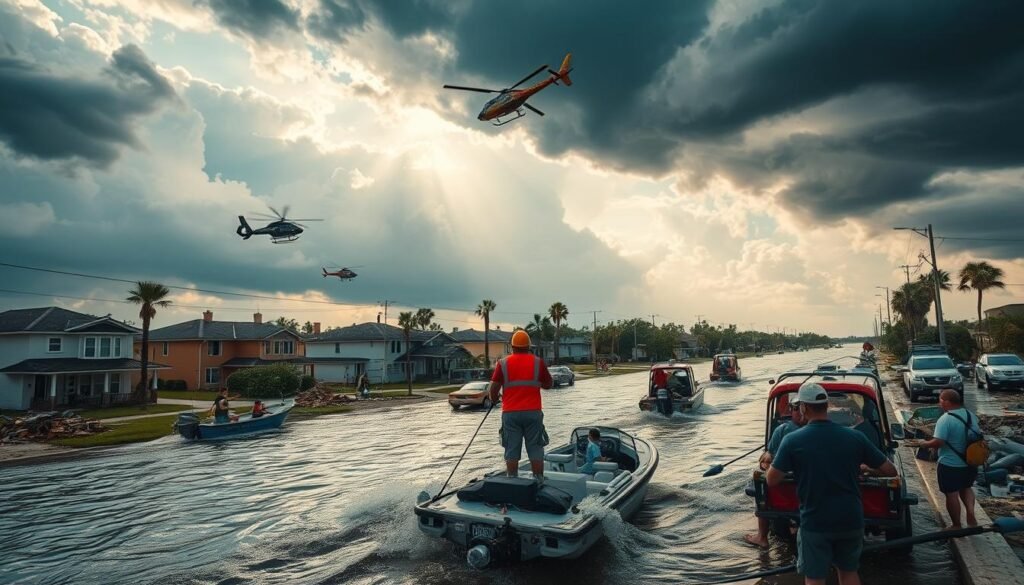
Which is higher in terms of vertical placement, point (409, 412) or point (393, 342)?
point (393, 342)

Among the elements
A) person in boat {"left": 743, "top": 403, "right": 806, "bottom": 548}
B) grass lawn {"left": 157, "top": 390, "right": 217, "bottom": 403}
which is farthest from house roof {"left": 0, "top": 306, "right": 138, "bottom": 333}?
person in boat {"left": 743, "top": 403, "right": 806, "bottom": 548}

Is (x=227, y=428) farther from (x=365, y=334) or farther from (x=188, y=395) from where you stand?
(x=365, y=334)

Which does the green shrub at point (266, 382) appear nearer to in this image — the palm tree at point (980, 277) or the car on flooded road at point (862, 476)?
the car on flooded road at point (862, 476)

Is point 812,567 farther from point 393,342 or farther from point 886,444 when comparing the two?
point 393,342

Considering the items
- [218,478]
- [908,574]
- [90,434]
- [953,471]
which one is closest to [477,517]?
→ [908,574]

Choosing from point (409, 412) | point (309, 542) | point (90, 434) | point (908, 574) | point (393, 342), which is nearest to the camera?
point (908, 574)

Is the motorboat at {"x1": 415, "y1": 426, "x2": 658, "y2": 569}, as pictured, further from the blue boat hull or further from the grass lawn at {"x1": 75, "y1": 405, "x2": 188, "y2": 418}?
the grass lawn at {"x1": 75, "y1": 405, "x2": 188, "y2": 418}

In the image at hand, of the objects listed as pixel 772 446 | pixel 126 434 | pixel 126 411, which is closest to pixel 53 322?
pixel 126 411
